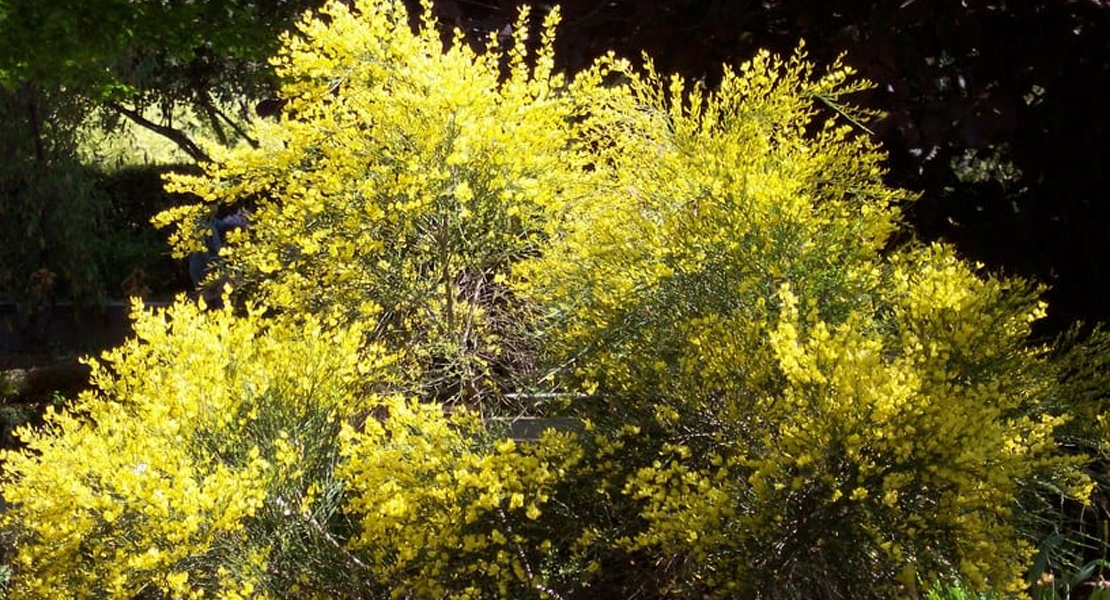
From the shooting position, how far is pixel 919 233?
3.99 metres

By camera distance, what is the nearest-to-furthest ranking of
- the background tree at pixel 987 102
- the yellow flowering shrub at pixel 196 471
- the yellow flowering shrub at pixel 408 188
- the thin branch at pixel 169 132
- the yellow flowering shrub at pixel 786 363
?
the yellow flowering shrub at pixel 786 363, the yellow flowering shrub at pixel 196 471, the yellow flowering shrub at pixel 408 188, the background tree at pixel 987 102, the thin branch at pixel 169 132

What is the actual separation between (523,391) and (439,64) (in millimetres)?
960

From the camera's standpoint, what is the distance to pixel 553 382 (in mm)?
3486

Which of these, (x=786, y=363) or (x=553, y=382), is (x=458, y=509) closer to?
(x=553, y=382)

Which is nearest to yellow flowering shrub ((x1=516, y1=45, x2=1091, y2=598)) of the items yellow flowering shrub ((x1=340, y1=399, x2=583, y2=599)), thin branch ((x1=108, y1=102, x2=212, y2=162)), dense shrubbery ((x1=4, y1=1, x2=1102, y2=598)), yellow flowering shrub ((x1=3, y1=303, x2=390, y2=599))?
dense shrubbery ((x1=4, y1=1, x2=1102, y2=598))

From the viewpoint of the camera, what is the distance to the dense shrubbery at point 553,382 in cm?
276

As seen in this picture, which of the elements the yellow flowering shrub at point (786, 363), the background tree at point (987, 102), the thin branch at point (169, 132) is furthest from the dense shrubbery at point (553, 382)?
the thin branch at point (169, 132)

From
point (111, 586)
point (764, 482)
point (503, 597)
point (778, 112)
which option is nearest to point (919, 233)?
point (778, 112)

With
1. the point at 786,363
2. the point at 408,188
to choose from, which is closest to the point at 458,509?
→ the point at 786,363

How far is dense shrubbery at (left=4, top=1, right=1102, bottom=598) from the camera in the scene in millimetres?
2762

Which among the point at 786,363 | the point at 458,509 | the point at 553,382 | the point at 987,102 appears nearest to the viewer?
the point at 786,363

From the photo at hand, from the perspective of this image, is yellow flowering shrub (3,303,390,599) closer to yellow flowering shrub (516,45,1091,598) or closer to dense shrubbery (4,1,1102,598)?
dense shrubbery (4,1,1102,598)

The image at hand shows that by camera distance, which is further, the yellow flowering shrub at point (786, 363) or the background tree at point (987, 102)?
the background tree at point (987, 102)

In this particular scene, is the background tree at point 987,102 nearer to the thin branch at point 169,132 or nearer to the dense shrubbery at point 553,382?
the dense shrubbery at point 553,382
